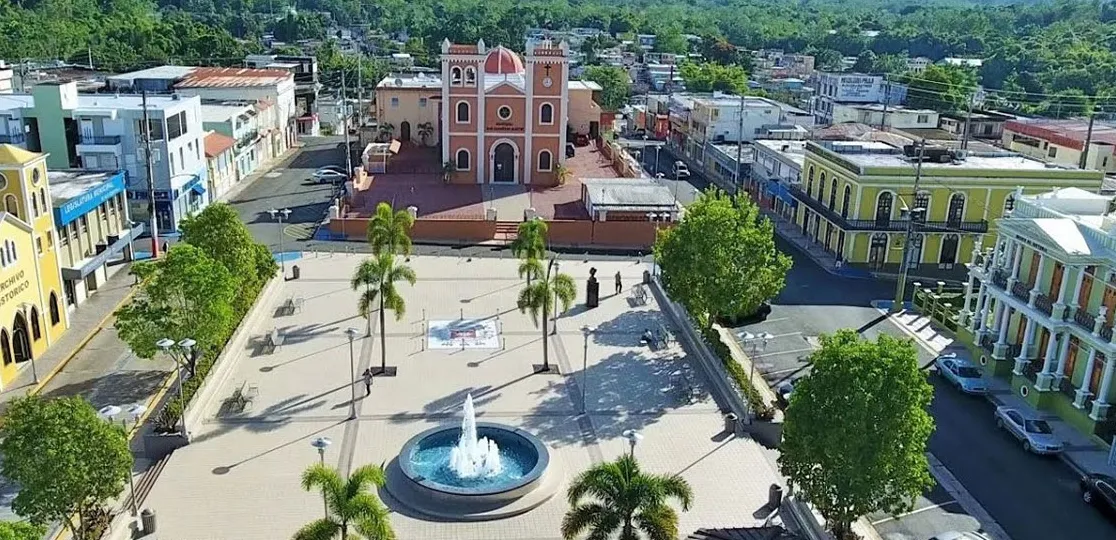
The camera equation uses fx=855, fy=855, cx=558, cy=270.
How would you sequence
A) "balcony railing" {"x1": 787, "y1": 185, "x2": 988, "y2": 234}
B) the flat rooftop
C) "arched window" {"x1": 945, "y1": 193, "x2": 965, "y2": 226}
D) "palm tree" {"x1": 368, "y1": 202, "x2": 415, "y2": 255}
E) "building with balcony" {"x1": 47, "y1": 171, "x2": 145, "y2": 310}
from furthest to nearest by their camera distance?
"balcony railing" {"x1": 787, "y1": 185, "x2": 988, "y2": 234} < "arched window" {"x1": 945, "y1": 193, "x2": 965, "y2": 226} < the flat rooftop < "building with balcony" {"x1": 47, "y1": 171, "x2": 145, "y2": 310} < "palm tree" {"x1": 368, "y1": 202, "x2": 415, "y2": 255}

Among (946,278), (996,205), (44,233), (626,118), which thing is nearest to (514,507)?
(44,233)

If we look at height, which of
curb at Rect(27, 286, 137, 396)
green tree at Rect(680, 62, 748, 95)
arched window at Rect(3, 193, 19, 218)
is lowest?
curb at Rect(27, 286, 137, 396)

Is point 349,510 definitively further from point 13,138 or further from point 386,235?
point 13,138

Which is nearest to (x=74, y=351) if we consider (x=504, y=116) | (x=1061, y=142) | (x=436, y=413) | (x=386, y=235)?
(x=386, y=235)

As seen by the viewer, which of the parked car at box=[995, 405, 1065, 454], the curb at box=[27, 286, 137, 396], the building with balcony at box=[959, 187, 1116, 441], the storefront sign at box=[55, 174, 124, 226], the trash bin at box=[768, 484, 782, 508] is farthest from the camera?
the storefront sign at box=[55, 174, 124, 226]

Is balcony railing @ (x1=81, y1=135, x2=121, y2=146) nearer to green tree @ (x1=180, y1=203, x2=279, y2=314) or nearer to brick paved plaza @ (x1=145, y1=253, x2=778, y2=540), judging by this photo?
brick paved plaza @ (x1=145, y1=253, x2=778, y2=540)

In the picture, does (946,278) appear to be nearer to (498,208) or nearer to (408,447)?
(498,208)

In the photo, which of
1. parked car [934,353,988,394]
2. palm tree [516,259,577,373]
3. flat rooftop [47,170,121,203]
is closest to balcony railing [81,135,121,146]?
flat rooftop [47,170,121,203]

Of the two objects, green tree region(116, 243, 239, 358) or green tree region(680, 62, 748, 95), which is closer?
green tree region(116, 243, 239, 358)
